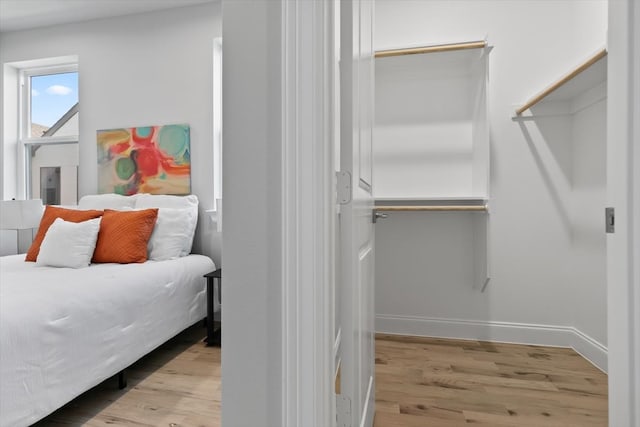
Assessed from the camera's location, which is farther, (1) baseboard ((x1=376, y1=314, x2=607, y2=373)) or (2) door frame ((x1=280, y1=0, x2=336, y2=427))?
(1) baseboard ((x1=376, y1=314, x2=607, y2=373))

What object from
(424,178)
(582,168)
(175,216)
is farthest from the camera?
(175,216)

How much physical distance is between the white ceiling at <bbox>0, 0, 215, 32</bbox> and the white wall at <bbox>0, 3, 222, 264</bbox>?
6cm

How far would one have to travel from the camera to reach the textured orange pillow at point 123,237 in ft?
7.48

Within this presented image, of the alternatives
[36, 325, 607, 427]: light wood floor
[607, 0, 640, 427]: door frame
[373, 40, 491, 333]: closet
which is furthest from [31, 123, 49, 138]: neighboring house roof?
[607, 0, 640, 427]: door frame

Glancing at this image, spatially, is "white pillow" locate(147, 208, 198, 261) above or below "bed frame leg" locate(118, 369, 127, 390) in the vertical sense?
above

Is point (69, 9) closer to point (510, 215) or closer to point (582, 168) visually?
point (510, 215)

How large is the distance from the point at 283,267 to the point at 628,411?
37.7 inches

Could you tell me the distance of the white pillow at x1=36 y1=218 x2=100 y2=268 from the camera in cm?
213

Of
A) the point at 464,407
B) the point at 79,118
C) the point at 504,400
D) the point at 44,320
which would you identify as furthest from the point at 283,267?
the point at 79,118

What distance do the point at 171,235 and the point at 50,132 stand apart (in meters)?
2.01

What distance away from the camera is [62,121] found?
3.40 metres

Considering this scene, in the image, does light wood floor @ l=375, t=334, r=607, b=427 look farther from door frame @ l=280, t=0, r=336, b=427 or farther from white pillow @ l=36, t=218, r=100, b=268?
white pillow @ l=36, t=218, r=100, b=268

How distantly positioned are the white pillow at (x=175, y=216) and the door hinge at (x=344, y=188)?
1.94 m

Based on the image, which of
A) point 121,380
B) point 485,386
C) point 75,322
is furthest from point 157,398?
point 485,386
